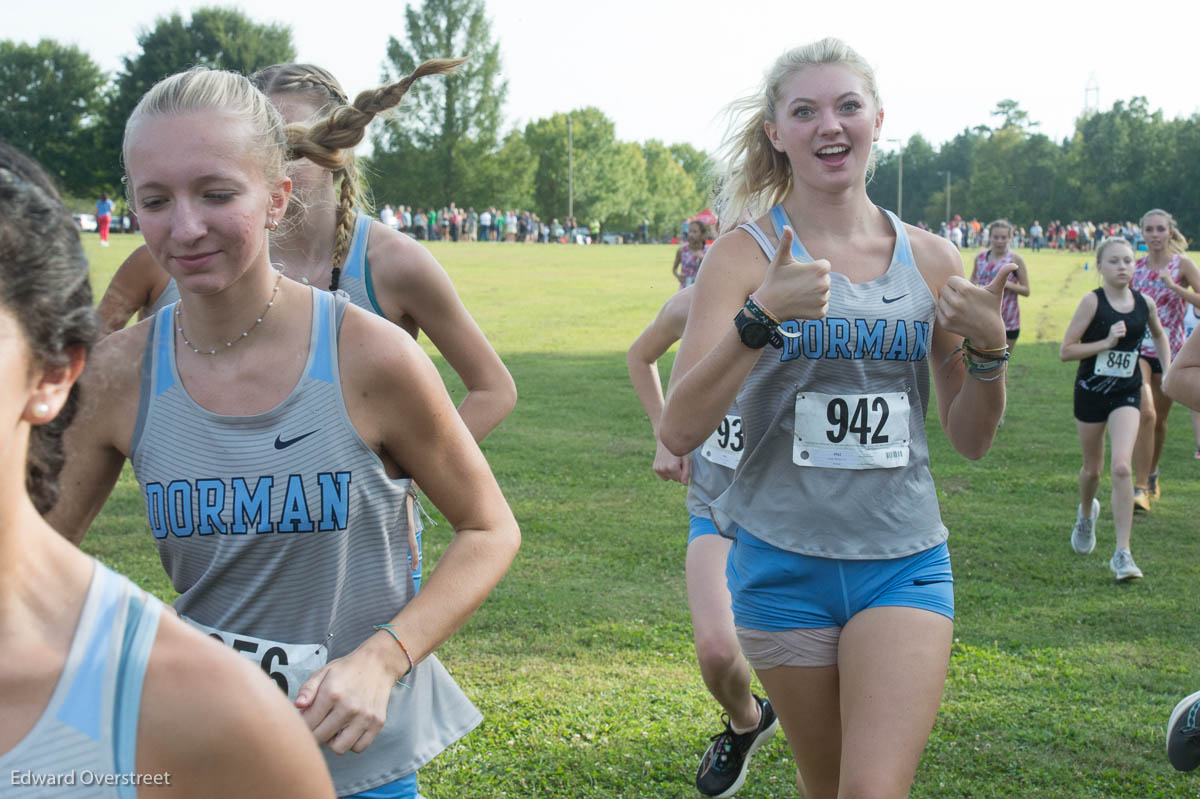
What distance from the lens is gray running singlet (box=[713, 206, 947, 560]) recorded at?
3.13 meters

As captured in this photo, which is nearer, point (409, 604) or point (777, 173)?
point (409, 604)

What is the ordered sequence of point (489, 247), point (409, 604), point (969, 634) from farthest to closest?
point (489, 247) < point (969, 634) < point (409, 604)

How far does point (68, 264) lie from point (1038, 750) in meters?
4.59

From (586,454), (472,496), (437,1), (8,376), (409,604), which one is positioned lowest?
(586,454)

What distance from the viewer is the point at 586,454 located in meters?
11.3

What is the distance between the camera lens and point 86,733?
117 cm

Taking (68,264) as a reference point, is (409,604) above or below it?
below

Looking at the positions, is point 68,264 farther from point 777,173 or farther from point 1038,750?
point 1038,750

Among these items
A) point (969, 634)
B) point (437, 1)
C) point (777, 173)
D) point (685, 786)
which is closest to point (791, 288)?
point (777, 173)

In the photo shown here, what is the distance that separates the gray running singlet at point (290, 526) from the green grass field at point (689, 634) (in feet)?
1.14

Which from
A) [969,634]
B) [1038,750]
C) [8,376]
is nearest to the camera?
[8,376]

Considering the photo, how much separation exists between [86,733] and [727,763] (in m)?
3.61

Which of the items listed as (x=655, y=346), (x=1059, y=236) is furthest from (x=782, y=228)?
(x=1059, y=236)

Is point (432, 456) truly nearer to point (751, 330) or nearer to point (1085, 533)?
point (751, 330)
